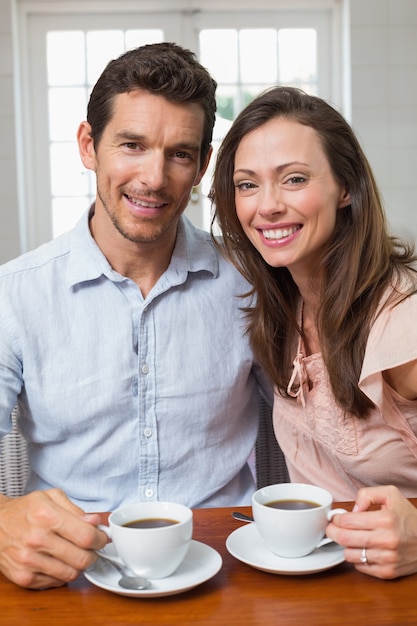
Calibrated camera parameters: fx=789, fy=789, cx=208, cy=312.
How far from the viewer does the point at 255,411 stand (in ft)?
5.30

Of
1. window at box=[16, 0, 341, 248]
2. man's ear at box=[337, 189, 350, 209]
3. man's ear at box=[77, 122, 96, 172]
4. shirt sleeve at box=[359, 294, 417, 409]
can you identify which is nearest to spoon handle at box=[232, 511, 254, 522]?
shirt sleeve at box=[359, 294, 417, 409]

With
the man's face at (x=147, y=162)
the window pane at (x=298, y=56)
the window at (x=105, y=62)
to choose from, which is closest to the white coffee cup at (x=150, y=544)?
the man's face at (x=147, y=162)

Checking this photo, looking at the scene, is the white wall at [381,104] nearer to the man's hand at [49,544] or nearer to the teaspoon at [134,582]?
the man's hand at [49,544]

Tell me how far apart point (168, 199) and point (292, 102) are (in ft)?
0.96

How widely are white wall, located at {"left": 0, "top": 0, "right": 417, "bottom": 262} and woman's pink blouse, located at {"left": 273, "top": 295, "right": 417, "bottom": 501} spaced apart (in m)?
2.39

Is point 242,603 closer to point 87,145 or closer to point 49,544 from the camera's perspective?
point 49,544

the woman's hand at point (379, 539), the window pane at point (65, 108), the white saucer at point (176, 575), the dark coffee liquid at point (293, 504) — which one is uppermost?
the window pane at point (65, 108)

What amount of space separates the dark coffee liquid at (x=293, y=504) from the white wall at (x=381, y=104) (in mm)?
2840

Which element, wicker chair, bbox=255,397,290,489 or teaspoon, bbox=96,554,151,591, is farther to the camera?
wicker chair, bbox=255,397,290,489

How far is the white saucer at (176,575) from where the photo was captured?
87 cm

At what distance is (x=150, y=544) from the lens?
33.7 inches

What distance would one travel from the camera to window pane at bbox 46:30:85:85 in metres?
3.85

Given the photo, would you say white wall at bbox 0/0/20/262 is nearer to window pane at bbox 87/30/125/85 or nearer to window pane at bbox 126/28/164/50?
window pane at bbox 87/30/125/85

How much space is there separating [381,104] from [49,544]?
3.24 m
